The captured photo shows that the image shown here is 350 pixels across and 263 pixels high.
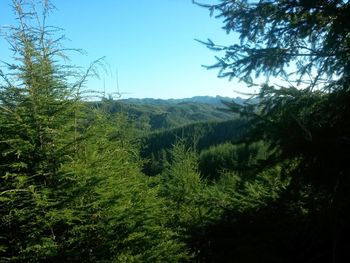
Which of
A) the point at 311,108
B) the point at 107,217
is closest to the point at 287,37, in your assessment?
the point at 311,108

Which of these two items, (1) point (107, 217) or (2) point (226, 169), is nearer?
(2) point (226, 169)

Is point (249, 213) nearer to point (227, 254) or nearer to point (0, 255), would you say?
point (227, 254)

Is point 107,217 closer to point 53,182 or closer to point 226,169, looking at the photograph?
point 53,182

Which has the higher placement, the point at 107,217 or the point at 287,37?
the point at 287,37

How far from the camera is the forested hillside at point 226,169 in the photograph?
402 cm

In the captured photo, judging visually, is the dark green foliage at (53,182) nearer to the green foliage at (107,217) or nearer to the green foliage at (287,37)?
the green foliage at (107,217)

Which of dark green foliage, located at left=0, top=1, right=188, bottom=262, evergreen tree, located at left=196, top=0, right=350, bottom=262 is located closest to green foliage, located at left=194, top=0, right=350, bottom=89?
evergreen tree, located at left=196, top=0, right=350, bottom=262

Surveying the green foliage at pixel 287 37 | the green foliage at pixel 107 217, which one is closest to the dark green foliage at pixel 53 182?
the green foliage at pixel 107 217

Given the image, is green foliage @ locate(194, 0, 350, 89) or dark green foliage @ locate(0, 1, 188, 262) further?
dark green foliage @ locate(0, 1, 188, 262)

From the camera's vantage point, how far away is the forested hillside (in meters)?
4.02

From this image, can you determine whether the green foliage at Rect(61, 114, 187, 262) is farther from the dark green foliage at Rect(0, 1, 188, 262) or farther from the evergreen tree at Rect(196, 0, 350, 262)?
the evergreen tree at Rect(196, 0, 350, 262)

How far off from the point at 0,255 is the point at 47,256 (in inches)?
34.2

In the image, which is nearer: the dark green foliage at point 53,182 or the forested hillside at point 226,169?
the forested hillside at point 226,169

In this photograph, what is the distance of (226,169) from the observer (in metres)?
5.36
